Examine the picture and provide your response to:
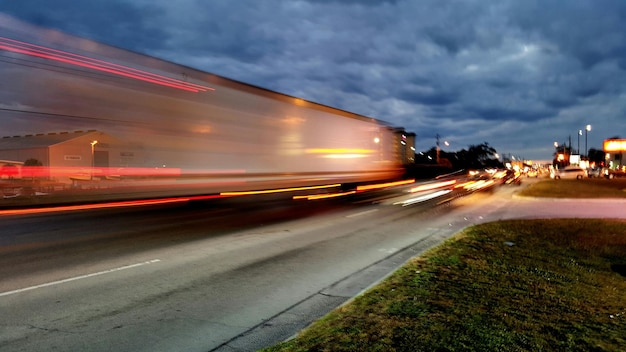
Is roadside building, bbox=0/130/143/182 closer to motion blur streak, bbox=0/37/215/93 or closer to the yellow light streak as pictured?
motion blur streak, bbox=0/37/215/93

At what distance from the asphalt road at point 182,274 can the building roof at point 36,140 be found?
87.4 inches

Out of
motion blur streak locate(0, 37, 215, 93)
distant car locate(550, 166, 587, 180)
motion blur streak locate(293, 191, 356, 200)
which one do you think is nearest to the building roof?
motion blur streak locate(0, 37, 215, 93)

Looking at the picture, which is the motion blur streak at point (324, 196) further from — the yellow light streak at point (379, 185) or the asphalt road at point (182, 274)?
the asphalt road at point (182, 274)

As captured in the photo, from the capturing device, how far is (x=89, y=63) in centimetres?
999

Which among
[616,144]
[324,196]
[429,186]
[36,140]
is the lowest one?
[429,186]

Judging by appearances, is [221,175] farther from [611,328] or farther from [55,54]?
[611,328]

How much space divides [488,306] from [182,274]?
16.3ft

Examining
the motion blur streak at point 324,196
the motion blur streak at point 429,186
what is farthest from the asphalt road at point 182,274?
the motion blur streak at point 429,186

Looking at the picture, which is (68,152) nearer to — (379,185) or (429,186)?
(379,185)

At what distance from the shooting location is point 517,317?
17.2 ft

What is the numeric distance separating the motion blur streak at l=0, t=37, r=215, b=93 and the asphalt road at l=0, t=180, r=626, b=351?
4.00 m

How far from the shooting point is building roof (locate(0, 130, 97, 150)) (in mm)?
8901

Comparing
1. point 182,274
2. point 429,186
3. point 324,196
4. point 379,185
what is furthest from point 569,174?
point 182,274

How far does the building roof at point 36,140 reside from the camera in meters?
8.90
